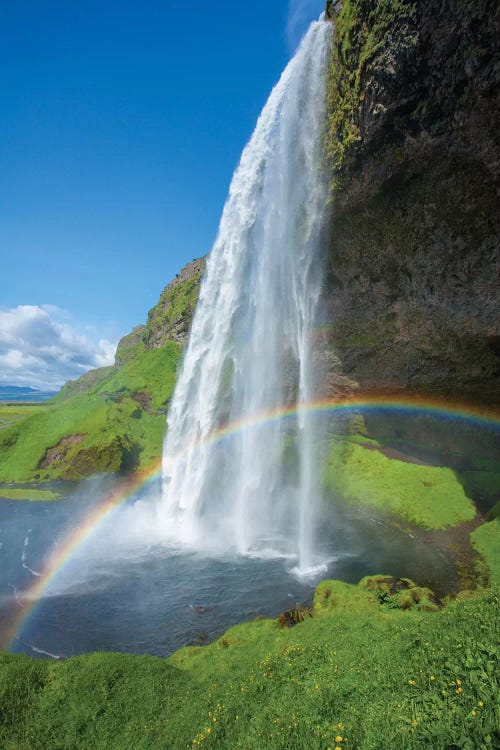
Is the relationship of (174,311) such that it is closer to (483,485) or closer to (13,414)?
(483,485)

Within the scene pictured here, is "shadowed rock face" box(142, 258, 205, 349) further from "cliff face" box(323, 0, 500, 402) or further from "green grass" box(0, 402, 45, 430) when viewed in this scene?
"cliff face" box(323, 0, 500, 402)

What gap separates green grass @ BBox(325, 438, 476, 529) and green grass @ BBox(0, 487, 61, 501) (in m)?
27.6

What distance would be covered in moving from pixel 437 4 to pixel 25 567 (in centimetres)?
3486

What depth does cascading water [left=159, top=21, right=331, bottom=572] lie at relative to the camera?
2873cm

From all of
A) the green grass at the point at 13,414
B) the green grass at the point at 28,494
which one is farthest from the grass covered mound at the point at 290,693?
the green grass at the point at 13,414

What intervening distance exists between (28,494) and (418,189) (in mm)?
43157

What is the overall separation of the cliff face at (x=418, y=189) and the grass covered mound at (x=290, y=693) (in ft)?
63.5

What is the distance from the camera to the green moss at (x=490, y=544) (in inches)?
753

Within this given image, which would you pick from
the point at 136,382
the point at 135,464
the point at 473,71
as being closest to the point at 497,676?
the point at 473,71

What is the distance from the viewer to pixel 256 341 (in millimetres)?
34469

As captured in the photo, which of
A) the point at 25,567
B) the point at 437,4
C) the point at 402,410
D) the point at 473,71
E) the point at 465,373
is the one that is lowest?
the point at 25,567

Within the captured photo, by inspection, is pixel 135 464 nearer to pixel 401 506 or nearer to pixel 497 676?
pixel 401 506

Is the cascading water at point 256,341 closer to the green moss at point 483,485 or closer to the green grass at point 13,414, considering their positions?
the green moss at point 483,485

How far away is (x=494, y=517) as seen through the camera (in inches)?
1001
